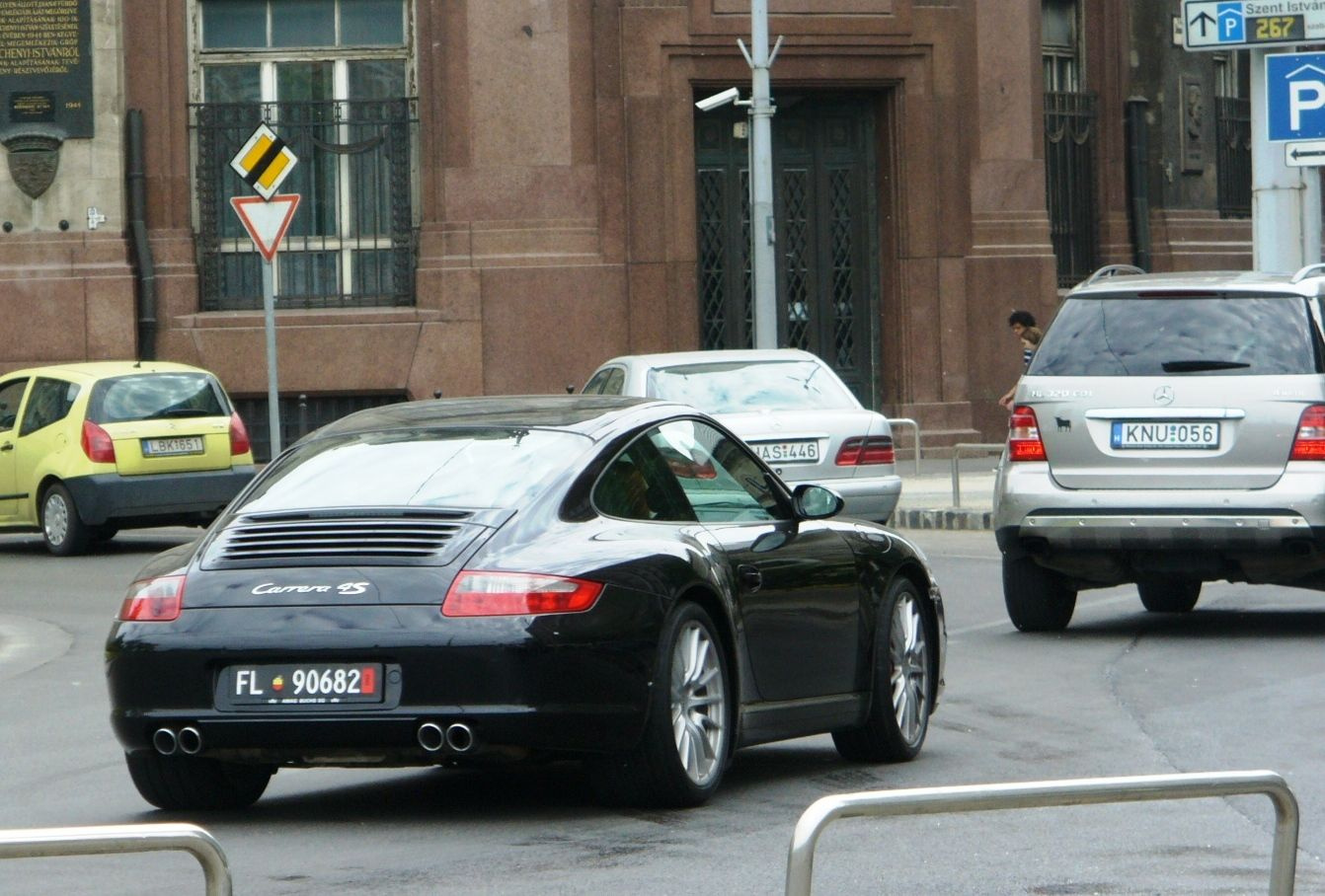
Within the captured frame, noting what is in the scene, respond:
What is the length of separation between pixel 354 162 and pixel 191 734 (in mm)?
21053

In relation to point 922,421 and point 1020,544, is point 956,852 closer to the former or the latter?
point 1020,544

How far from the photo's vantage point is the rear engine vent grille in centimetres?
750

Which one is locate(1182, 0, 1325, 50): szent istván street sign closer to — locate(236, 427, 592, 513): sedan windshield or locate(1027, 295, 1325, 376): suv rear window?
locate(1027, 295, 1325, 376): suv rear window

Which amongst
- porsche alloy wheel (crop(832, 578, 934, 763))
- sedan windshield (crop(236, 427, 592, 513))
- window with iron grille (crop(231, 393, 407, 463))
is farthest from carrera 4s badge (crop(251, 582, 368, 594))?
window with iron grille (crop(231, 393, 407, 463))

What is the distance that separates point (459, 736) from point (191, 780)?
1.03 metres

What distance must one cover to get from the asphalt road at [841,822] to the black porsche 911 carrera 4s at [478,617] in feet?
0.82

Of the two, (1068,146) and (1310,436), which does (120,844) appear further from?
(1068,146)

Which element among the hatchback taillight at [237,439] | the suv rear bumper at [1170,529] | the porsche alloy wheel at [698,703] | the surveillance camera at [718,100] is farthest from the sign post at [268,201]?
the porsche alloy wheel at [698,703]

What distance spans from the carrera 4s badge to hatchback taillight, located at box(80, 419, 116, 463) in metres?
12.3

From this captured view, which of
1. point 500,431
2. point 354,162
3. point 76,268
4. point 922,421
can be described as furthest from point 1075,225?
point 500,431

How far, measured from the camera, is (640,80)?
90.4 feet

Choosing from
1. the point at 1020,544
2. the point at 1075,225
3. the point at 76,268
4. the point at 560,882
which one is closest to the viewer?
the point at 560,882

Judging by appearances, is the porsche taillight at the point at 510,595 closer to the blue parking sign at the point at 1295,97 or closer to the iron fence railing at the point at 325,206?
the blue parking sign at the point at 1295,97

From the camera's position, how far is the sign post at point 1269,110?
20156mm
